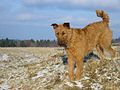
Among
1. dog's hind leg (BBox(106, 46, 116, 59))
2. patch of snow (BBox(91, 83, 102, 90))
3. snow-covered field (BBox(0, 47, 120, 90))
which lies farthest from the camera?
dog's hind leg (BBox(106, 46, 116, 59))

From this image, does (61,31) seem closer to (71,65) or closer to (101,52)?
(71,65)

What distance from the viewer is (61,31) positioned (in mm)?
13102

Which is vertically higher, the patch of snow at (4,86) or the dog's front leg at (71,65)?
the dog's front leg at (71,65)

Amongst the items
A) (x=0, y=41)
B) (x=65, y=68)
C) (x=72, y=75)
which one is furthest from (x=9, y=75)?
(x=0, y=41)

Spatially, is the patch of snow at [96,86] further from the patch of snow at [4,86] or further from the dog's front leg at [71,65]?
the patch of snow at [4,86]

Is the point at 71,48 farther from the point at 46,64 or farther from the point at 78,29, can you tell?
the point at 46,64

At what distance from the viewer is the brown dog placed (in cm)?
1333

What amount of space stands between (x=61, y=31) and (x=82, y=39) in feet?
5.48

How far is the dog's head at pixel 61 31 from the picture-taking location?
13086 mm

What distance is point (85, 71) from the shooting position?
1580 centimetres

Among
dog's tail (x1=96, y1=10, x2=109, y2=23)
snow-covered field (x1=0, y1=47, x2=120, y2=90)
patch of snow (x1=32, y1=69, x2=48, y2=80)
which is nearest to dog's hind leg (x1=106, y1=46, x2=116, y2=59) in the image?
snow-covered field (x1=0, y1=47, x2=120, y2=90)

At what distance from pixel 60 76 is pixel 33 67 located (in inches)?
104

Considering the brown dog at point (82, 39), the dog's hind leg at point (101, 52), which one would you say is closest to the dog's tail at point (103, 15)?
the brown dog at point (82, 39)

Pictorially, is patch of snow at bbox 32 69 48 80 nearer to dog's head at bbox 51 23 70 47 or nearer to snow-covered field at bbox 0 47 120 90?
snow-covered field at bbox 0 47 120 90
